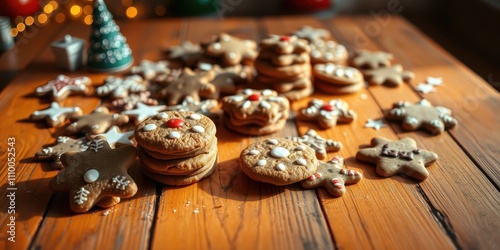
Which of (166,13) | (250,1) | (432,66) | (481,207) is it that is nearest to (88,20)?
(166,13)

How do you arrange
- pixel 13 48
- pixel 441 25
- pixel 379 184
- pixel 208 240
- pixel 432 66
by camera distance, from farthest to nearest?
pixel 441 25
pixel 13 48
pixel 432 66
pixel 379 184
pixel 208 240

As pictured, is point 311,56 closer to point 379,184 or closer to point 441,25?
point 379,184

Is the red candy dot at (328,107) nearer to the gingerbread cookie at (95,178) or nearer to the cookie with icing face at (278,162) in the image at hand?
the cookie with icing face at (278,162)

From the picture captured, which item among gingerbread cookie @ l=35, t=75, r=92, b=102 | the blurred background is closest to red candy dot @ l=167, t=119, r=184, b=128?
gingerbread cookie @ l=35, t=75, r=92, b=102

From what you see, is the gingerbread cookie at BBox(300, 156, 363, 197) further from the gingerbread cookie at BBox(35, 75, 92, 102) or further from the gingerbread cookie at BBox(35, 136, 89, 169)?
the gingerbread cookie at BBox(35, 75, 92, 102)

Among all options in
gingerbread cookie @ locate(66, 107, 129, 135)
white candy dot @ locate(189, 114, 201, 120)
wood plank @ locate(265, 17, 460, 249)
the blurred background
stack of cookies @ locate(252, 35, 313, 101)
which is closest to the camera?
wood plank @ locate(265, 17, 460, 249)
